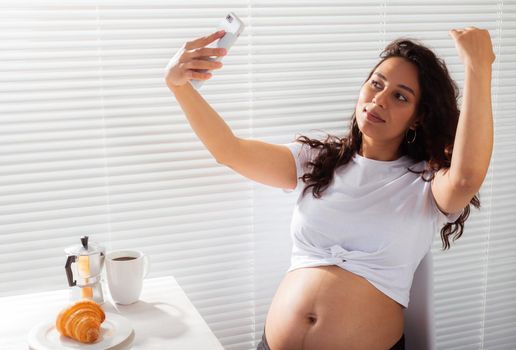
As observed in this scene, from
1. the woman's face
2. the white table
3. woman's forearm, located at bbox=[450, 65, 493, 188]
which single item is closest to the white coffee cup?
the white table

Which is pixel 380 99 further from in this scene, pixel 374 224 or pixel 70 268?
pixel 70 268

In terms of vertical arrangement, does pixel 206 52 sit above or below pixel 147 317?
above

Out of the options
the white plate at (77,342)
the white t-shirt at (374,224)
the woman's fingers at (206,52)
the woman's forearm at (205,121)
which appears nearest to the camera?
the white plate at (77,342)

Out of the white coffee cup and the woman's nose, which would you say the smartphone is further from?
the white coffee cup

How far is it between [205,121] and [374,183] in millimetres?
497

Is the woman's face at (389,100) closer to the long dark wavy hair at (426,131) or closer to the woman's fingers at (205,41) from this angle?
the long dark wavy hair at (426,131)

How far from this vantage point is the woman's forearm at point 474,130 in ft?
4.76

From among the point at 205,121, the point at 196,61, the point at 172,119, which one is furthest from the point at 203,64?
the point at 172,119

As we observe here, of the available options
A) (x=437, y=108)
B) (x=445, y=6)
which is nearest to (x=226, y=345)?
(x=437, y=108)

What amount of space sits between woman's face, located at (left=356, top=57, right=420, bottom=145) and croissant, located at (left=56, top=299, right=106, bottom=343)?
838 millimetres

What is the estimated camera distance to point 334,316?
1.55m

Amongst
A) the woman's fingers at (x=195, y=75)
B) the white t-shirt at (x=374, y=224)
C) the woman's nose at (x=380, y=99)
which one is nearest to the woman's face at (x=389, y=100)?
the woman's nose at (x=380, y=99)

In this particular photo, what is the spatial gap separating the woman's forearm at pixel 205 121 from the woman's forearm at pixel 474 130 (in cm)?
57

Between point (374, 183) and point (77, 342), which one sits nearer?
point (77, 342)
